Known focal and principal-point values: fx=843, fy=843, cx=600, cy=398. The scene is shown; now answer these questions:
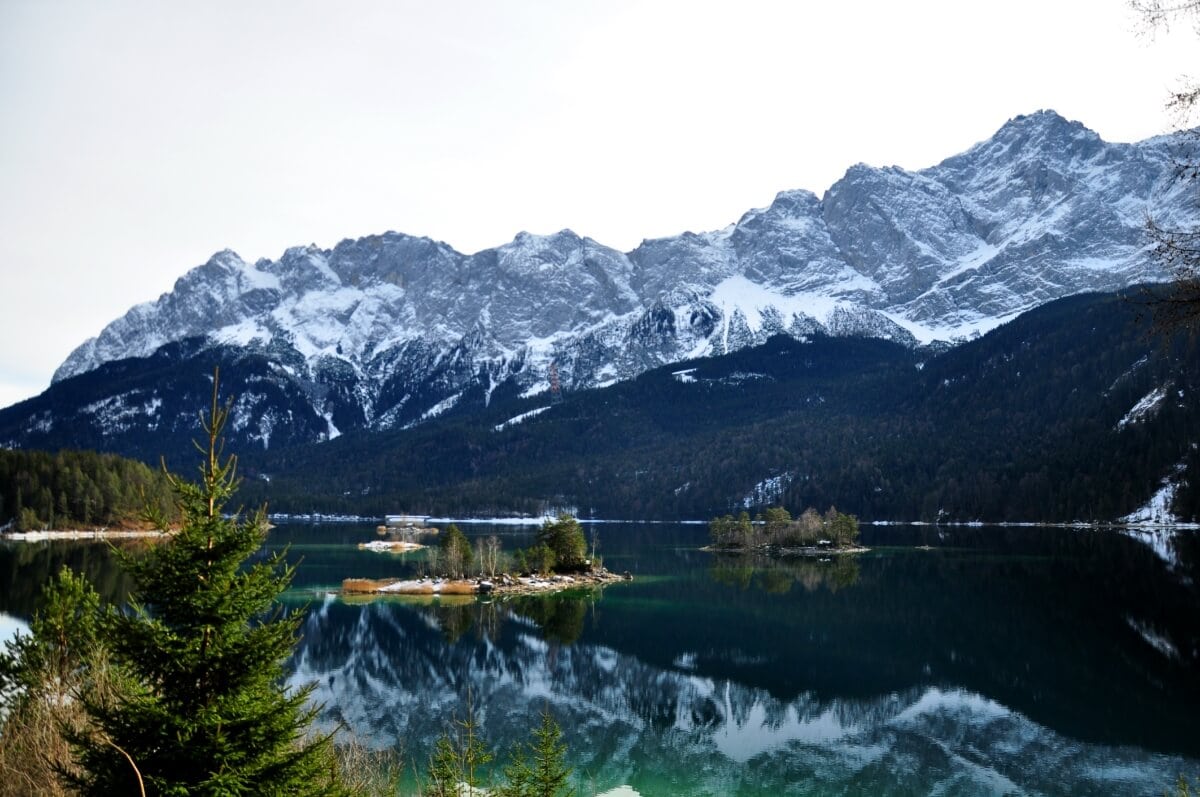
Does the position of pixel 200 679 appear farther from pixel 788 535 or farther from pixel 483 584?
pixel 788 535

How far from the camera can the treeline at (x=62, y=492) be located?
10600 centimetres

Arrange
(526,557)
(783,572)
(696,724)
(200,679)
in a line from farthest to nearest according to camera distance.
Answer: (783,572) < (526,557) < (696,724) < (200,679)

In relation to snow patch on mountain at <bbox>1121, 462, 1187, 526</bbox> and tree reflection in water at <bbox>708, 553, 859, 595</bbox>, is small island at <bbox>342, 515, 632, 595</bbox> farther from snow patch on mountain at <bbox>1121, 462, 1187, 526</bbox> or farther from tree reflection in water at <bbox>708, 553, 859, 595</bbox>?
snow patch on mountain at <bbox>1121, 462, 1187, 526</bbox>

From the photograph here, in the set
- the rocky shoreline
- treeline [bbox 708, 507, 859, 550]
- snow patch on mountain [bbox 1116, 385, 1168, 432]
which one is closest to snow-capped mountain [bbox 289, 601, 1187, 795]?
the rocky shoreline

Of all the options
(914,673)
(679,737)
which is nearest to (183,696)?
(679,737)

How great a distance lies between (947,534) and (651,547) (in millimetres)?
51997

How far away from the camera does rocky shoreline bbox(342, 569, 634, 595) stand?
71.2 meters

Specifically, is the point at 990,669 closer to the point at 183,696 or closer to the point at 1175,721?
the point at 1175,721

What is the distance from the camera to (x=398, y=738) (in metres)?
30.2

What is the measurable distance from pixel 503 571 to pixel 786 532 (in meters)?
58.2

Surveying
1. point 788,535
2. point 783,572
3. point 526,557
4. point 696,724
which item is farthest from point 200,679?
point 788,535

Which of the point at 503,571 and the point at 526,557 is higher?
the point at 526,557

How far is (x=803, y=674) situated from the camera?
41531mm

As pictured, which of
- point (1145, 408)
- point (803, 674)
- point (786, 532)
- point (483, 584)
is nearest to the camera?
point (803, 674)
